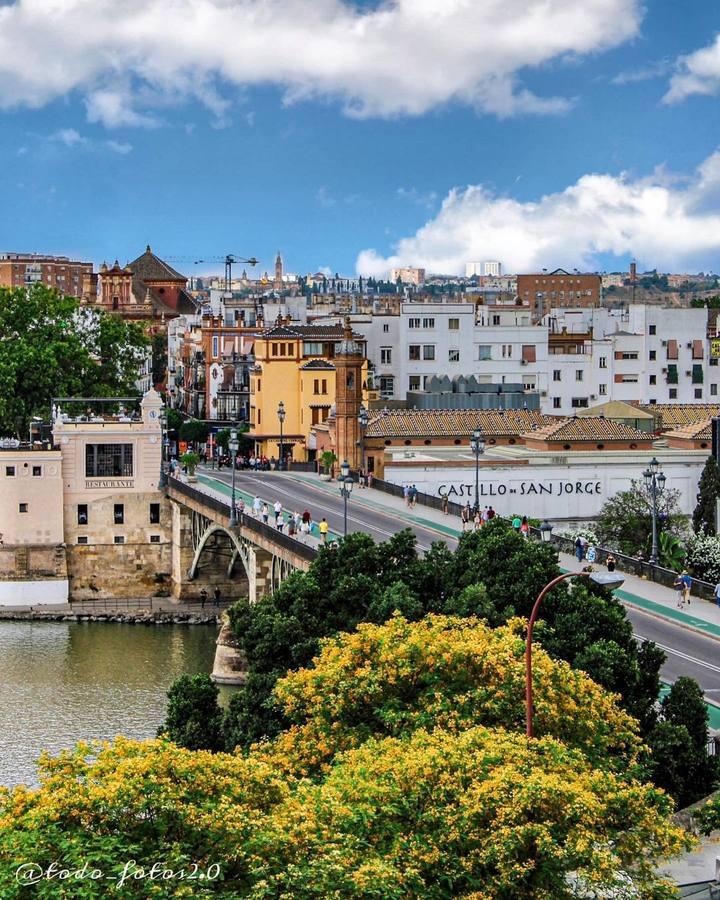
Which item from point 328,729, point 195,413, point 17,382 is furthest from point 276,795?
point 195,413

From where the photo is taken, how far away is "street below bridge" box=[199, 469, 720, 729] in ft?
130

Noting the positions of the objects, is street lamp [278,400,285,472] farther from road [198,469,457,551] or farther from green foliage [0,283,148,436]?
green foliage [0,283,148,436]

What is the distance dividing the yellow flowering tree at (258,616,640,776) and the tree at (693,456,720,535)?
27.4 metres

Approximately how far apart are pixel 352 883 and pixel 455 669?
979 cm

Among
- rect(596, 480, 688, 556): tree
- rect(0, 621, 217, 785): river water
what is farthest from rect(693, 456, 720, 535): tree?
rect(0, 621, 217, 785): river water

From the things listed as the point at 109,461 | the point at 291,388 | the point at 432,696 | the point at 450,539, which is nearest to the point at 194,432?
the point at 291,388

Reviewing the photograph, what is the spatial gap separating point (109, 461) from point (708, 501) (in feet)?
93.7

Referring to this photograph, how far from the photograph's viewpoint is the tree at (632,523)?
→ 59.6 m

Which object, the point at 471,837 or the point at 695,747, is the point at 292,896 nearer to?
the point at 471,837

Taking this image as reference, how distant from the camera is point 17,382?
302 ft

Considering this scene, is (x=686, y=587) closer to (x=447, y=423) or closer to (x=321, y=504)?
(x=321, y=504)

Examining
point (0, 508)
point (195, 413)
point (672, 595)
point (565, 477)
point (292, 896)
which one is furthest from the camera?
point (195, 413)

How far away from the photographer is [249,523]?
62.1m

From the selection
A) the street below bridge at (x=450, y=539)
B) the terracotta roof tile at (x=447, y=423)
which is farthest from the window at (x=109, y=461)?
the terracotta roof tile at (x=447, y=423)
